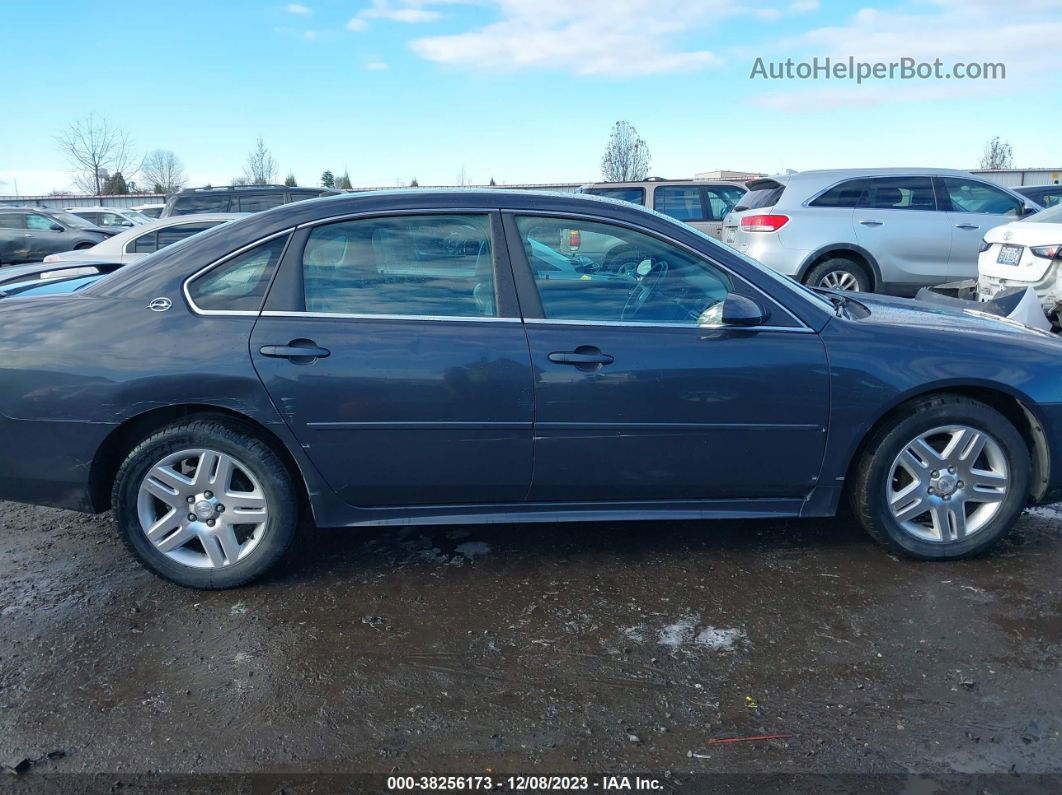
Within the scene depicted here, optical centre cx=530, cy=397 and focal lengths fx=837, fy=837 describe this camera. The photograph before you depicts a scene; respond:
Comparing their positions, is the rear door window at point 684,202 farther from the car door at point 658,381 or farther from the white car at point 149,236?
the car door at point 658,381

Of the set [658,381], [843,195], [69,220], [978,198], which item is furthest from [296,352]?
[69,220]

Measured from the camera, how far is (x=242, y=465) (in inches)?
134

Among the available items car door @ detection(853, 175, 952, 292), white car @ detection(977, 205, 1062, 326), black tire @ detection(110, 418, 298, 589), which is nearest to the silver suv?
car door @ detection(853, 175, 952, 292)

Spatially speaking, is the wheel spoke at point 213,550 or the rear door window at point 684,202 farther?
the rear door window at point 684,202

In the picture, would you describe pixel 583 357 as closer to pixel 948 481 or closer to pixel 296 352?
pixel 296 352

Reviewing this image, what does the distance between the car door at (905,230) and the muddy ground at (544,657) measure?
19.4 ft

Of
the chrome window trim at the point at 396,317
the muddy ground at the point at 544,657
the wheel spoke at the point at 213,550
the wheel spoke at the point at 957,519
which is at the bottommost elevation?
the muddy ground at the point at 544,657

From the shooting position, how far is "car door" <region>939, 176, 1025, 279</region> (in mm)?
9406

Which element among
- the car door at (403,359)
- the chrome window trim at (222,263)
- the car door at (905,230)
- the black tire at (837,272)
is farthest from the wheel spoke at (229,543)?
the car door at (905,230)

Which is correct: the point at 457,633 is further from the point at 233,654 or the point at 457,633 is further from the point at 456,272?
the point at 456,272

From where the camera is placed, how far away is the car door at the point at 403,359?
3.31 m

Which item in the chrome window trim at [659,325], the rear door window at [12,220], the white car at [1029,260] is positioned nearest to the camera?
the chrome window trim at [659,325]

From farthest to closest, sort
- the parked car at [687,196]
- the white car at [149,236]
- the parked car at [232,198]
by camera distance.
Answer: the parked car at [687,196] < the parked car at [232,198] < the white car at [149,236]

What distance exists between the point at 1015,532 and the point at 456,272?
9.64ft
